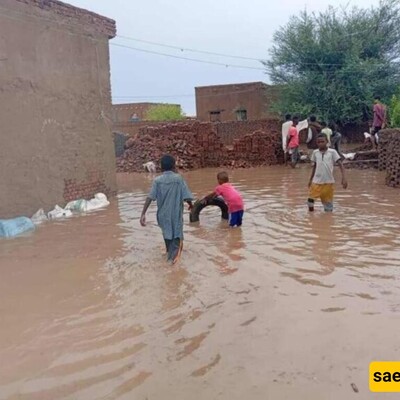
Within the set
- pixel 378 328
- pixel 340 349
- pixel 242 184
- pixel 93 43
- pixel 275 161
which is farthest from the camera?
pixel 275 161

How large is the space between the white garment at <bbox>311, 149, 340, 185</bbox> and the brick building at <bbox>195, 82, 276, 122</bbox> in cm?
2434

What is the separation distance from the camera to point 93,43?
12070 mm

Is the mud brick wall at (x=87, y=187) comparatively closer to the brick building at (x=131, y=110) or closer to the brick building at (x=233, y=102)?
the brick building at (x=233, y=102)

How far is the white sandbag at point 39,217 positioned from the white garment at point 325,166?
5196 mm

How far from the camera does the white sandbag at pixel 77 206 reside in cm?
1098

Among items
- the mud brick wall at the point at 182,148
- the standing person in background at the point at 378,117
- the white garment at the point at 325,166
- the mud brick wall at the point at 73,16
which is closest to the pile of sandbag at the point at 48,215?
the mud brick wall at the point at 73,16

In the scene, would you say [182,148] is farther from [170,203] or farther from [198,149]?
[170,203]

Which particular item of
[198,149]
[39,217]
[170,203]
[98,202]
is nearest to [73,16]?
[98,202]

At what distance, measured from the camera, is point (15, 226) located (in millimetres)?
8844

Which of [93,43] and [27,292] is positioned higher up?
[93,43]

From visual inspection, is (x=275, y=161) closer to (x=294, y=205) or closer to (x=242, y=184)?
(x=242, y=184)

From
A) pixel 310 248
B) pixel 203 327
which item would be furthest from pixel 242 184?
pixel 203 327

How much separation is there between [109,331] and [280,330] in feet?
4.67

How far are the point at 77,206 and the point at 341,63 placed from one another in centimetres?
2049
